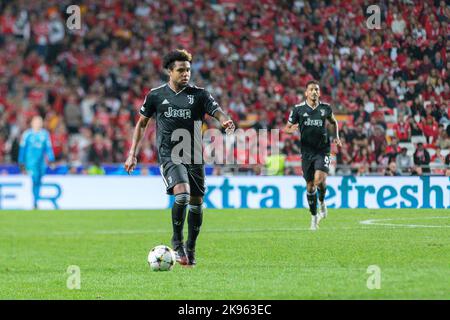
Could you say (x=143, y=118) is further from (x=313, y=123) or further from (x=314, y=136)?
(x=314, y=136)

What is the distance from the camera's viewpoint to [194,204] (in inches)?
454

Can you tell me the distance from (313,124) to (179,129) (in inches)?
266

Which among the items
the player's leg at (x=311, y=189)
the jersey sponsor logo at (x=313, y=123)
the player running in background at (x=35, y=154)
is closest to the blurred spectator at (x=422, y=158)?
the player's leg at (x=311, y=189)

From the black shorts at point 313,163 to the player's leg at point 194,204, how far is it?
6.39 meters

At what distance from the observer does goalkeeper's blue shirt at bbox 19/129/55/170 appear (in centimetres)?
2419

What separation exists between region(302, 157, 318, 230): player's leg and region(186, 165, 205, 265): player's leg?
5.41 m

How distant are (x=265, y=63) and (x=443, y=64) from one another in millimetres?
8205

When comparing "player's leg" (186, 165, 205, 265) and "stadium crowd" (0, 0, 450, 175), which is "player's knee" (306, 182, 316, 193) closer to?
"stadium crowd" (0, 0, 450, 175)

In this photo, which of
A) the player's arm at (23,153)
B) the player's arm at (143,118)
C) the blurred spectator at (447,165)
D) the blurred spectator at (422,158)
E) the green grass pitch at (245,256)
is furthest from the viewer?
the player's arm at (23,153)

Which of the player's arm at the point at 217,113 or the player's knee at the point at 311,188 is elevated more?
the player's arm at the point at 217,113

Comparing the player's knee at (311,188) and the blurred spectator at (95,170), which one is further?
the blurred spectator at (95,170)

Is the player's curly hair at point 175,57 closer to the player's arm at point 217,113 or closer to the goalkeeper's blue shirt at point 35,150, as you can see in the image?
the player's arm at point 217,113

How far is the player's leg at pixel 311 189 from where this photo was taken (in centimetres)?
1689
